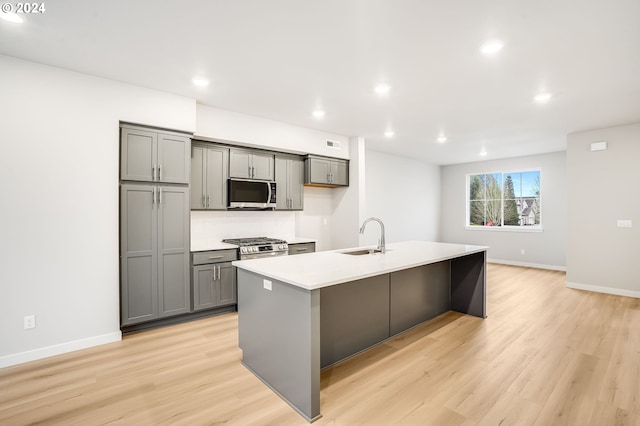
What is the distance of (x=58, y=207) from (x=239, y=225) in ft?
7.38

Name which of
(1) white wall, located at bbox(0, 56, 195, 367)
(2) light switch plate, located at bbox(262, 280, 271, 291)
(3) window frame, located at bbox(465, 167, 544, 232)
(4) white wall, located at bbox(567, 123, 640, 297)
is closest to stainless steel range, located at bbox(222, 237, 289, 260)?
(1) white wall, located at bbox(0, 56, 195, 367)

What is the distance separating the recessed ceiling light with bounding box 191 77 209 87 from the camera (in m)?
3.18

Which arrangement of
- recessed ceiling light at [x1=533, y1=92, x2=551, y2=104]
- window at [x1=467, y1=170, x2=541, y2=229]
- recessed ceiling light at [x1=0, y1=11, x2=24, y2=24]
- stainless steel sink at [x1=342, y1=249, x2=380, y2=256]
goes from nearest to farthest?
recessed ceiling light at [x1=0, y1=11, x2=24, y2=24], stainless steel sink at [x1=342, y1=249, x2=380, y2=256], recessed ceiling light at [x1=533, y1=92, x2=551, y2=104], window at [x1=467, y1=170, x2=541, y2=229]

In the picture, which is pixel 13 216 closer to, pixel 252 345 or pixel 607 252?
pixel 252 345

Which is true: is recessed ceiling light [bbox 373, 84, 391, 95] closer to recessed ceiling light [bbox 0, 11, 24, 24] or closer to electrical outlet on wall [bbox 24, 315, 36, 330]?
recessed ceiling light [bbox 0, 11, 24, 24]

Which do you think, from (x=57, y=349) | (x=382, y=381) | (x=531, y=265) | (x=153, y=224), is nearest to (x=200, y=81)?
(x=153, y=224)

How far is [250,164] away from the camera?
455 centimetres

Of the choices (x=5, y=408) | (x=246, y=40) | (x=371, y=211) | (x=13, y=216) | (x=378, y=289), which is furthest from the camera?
(x=371, y=211)

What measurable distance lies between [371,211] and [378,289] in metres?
4.01

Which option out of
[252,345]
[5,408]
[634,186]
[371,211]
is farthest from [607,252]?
[5,408]

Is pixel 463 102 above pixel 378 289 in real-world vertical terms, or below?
above

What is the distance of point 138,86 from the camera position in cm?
332

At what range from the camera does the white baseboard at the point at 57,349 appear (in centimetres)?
267

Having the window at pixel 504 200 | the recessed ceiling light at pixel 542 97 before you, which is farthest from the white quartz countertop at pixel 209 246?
the window at pixel 504 200
